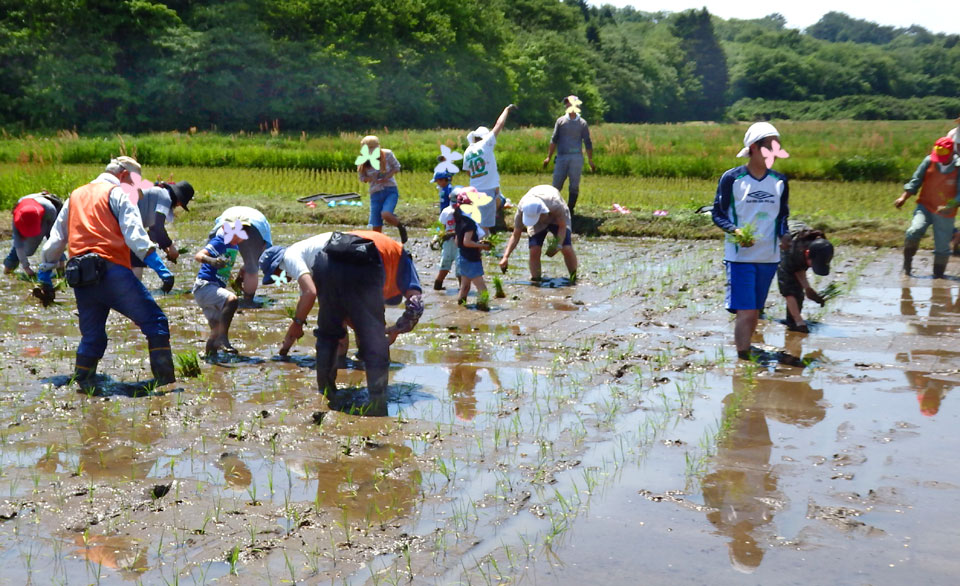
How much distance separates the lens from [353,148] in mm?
31703

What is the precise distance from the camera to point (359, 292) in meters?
6.64

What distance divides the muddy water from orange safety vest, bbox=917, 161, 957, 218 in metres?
2.83

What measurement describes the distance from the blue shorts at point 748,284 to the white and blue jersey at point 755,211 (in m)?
0.07

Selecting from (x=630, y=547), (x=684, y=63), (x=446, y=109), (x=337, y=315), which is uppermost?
(x=684, y=63)

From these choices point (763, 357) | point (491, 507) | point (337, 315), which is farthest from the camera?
point (763, 357)

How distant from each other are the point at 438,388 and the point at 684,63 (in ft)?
292

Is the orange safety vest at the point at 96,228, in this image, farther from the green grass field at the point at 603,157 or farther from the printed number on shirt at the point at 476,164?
the green grass field at the point at 603,157

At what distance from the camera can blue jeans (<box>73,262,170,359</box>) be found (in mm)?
7152

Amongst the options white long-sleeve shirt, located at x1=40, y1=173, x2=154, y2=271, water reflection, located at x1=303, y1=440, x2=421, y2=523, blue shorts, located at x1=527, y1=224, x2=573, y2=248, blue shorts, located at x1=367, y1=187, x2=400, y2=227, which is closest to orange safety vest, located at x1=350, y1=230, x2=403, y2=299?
water reflection, located at x1=303, y1=440, x2=421, y2=523

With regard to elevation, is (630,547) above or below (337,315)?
below

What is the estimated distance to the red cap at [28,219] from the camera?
10.6 metres

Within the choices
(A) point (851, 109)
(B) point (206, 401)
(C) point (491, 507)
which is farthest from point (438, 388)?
(A) point (851, 109)

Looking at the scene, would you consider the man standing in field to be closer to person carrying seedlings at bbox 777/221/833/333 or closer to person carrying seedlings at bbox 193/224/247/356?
person carrying seedlings at bbox 777/221/833/333

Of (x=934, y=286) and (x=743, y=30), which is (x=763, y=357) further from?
(x=743, y=30)
